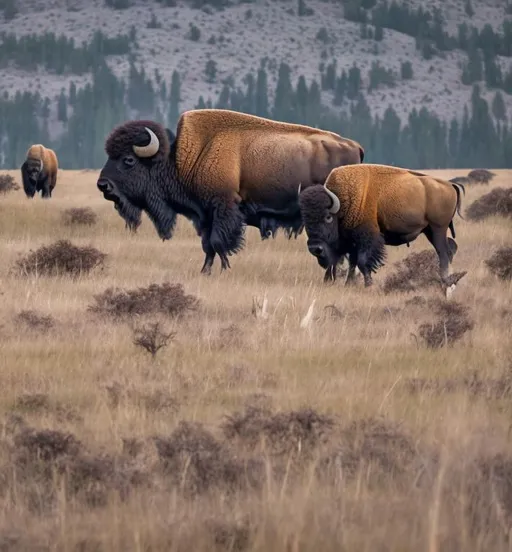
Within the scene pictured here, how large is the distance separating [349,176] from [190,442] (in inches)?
328

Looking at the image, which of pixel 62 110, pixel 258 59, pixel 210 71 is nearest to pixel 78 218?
pixel 62 110

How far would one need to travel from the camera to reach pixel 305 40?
197 metres

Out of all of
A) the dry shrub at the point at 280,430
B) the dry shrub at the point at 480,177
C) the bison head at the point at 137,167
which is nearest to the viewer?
the dry shrub at the point at 280,430

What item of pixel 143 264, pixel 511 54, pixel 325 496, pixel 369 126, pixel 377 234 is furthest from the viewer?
pixel 511 54

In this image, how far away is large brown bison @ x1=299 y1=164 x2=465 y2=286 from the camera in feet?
42.8

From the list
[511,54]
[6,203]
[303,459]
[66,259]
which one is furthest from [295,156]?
[511,54]

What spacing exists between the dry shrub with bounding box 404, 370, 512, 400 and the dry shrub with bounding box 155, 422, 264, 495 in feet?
6.36

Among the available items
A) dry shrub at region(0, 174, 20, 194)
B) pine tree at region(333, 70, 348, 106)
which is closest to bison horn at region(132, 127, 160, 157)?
dry shrub at region(0, 174, 20, 194)

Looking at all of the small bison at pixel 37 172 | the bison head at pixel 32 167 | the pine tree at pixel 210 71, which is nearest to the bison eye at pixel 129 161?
the small bison at pixel 37 172

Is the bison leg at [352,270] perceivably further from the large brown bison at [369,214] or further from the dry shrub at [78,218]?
the dry shrub at [78,218]

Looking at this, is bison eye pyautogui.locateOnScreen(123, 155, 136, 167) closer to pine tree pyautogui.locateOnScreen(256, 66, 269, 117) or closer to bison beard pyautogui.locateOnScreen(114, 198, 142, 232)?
bison beard pyautogui.locateOnScreen(114, 198, 142, 232)

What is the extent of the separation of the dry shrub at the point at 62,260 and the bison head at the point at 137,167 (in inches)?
49.6

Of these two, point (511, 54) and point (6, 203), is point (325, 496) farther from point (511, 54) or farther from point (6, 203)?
point (511, 54)

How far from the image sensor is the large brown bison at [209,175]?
14648 millimetres
